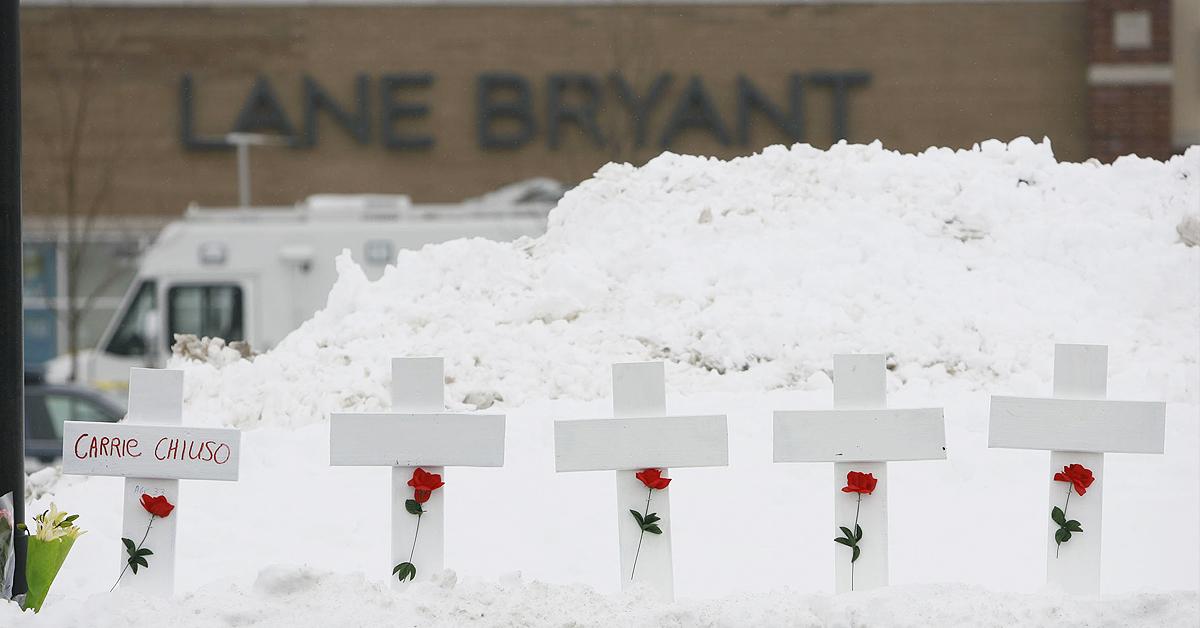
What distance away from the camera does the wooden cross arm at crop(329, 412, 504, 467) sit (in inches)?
180

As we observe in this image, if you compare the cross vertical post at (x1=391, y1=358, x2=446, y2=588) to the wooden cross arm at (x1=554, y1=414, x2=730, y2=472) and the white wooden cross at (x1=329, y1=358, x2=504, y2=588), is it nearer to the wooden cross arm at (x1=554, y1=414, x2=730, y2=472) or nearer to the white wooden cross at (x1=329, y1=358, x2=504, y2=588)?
the white wooden cross at (x1=329, y1=358, x2=504, y2=588)

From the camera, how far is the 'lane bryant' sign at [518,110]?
2752cm

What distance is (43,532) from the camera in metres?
4.25

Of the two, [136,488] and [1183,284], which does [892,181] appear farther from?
[136,488]

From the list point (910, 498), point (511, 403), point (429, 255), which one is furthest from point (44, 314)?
point (910, 498)

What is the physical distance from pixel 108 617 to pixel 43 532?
40 cm

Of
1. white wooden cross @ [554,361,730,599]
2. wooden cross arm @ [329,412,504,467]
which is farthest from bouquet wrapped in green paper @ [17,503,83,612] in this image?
white wooden cross @ [554,361,730,599]

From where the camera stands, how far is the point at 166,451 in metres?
4.63

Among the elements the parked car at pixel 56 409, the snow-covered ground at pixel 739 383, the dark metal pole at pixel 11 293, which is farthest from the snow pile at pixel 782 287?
the parked car at pixel 56 409

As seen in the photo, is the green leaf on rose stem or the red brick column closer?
the green leaf on rose stem

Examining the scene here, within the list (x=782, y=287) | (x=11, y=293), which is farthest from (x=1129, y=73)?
(x=11, y=293)

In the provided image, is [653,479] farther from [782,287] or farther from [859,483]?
[782,287]

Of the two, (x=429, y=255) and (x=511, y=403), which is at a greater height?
(x=429, y=255)

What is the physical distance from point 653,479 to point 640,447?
12 centimetres
